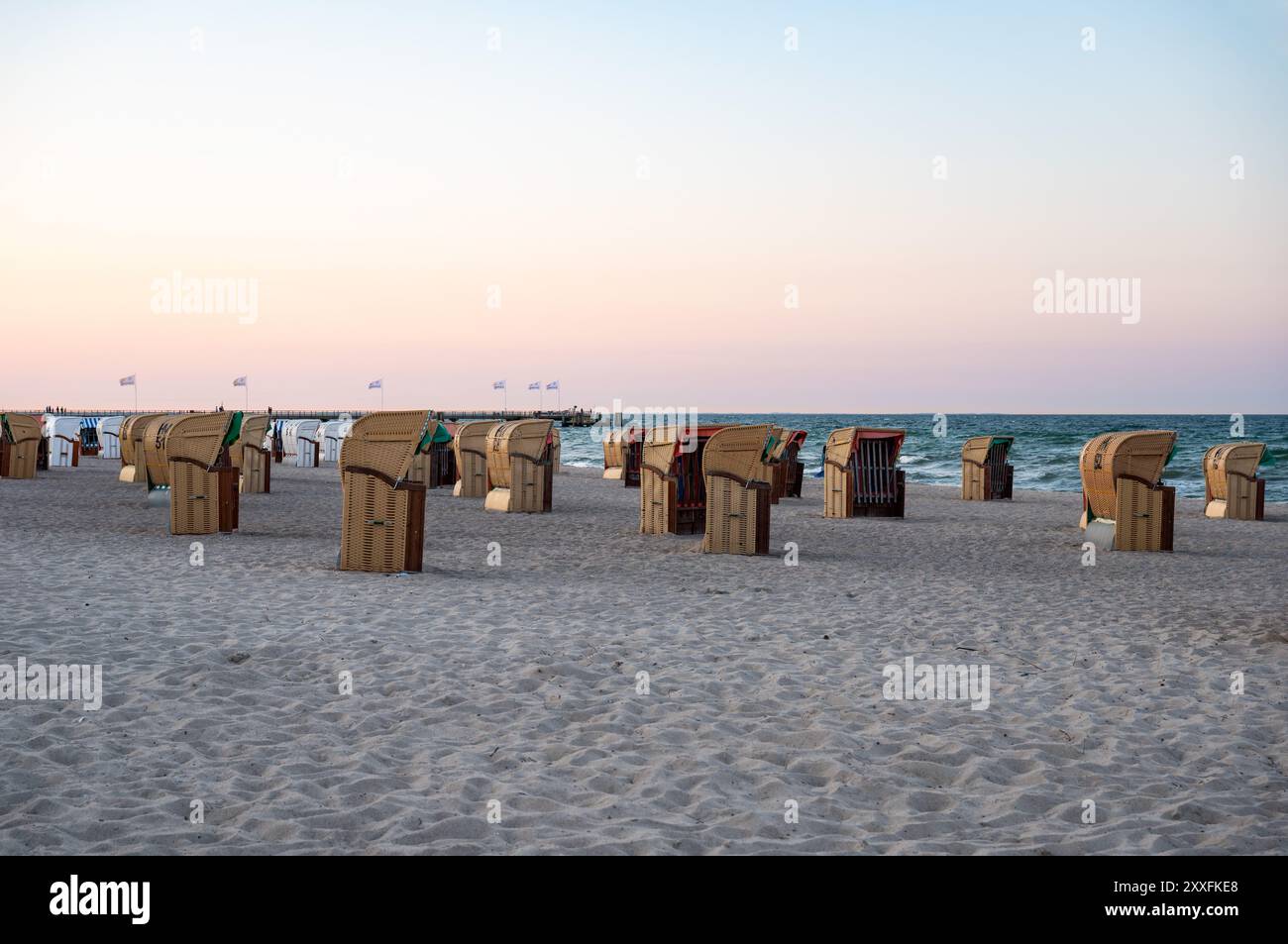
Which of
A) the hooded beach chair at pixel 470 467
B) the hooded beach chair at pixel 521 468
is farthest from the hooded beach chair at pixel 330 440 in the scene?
the hooded beach chair at pixel 521 468

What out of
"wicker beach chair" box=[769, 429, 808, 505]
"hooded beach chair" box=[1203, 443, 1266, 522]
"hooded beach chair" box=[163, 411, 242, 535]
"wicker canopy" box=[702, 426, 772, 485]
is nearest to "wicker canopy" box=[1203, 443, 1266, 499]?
"hooded beach chair" box=[1203, 443, 1266, 522]

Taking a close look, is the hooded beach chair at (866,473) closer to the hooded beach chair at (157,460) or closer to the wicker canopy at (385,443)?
the wicker canopy at (385,443)

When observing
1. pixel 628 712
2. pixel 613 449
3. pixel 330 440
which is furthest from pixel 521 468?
pixel 330 440

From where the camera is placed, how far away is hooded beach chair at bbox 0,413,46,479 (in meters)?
22.5

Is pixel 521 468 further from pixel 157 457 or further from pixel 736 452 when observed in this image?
pixel 736 452

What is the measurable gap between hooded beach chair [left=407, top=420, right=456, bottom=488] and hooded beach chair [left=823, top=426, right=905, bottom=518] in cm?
832

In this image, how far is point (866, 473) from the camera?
1759 cm

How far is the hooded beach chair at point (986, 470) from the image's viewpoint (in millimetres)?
22609

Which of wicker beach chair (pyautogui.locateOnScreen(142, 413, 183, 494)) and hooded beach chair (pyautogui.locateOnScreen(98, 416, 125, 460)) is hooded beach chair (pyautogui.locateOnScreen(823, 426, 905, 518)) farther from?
hooded beach chair (pyautogui.locateOnScreen(98, 416, 125, 460))

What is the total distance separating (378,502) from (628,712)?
4.94m

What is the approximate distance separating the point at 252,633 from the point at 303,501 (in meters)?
11.9

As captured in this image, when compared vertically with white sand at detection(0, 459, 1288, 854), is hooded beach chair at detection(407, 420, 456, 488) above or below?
above

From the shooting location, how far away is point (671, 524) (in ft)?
44.1
